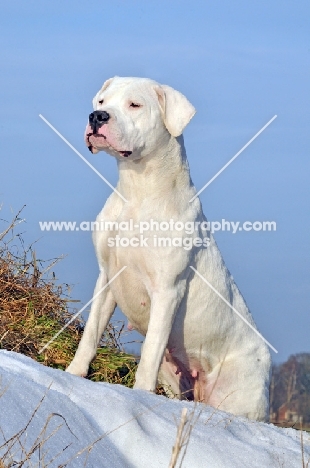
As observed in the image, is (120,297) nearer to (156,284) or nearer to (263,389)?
(156,284)

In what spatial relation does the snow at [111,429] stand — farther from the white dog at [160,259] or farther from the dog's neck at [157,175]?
the dog's neck at [157,175]

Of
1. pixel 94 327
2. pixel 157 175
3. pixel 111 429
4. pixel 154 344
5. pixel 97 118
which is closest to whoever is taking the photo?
pixel 111 429

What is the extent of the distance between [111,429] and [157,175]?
2380 millimetres

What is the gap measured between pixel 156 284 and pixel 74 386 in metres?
1.54

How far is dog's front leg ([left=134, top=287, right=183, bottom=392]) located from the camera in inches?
239

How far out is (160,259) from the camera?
6160 millimetres

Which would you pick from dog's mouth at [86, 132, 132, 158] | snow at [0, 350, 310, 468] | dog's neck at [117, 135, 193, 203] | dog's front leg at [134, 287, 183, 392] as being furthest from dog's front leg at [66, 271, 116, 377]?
snow at [0, 350, 310, 468]

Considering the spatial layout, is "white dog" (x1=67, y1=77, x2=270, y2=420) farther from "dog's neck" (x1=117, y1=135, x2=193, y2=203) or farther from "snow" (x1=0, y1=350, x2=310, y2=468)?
"snow" (x1=0, y1=350, x2=310, y2=468)

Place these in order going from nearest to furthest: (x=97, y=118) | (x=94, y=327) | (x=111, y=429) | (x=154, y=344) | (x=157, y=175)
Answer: (x=111, y=429)
(x=97, y=118)
(x=154, y=344)
(x=157, y=175)
(x=94, y=327)

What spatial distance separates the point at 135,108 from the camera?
6.11 meters

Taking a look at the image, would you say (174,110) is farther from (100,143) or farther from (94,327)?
(94,327)

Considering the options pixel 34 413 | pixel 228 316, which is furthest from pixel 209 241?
pixel 34 413

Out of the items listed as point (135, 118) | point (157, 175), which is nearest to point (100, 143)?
point (135, 118)

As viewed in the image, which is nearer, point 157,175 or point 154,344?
point 154,344
